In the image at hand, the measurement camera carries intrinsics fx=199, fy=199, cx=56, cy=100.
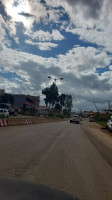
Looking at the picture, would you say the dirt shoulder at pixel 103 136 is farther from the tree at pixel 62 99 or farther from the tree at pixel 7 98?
the tree at pixel 62 99

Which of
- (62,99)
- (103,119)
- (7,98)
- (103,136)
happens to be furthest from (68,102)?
(103,136)

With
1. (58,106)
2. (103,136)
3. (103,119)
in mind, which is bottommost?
(103,136)

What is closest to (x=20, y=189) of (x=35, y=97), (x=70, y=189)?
(x=70, y=189)

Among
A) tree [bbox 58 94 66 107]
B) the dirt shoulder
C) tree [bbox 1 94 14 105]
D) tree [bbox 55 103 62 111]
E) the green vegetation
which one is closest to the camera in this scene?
the dirt shoulder

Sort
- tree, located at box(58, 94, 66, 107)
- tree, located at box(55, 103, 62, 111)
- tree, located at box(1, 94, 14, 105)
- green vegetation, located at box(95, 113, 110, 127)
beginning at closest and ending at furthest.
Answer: green vegetation, located at box(95, 113, 110, 127) → tree, located at box(1, 94, 14, 105) → tree, located at box(55, 103, 62, 111) → tree, located at box(58, 94, 66, 107)

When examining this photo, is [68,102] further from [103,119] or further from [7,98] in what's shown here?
[103,119]

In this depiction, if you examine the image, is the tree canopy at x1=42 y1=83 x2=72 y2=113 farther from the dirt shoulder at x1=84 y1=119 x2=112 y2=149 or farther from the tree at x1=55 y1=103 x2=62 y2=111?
the dirt shoulder at x1=84 y1=119 x2=112 y2=149

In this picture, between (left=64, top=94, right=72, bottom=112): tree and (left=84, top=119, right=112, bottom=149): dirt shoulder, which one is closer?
(left=84, top=119, right=112, bottom=149): dirt shoulder

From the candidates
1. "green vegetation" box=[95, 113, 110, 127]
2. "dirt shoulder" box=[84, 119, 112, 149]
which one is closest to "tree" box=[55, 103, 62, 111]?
"green vegetation" box=[95, 113, 110, 127]

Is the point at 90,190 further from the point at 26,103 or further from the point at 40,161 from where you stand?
the point at 26,103

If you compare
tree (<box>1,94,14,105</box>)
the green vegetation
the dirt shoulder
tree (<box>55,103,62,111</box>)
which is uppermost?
tree (<box>1,94,14,105</box>)

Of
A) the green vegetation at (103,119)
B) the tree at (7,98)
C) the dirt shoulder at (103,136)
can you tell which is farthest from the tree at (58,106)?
the dirt shoulder at (103,136)

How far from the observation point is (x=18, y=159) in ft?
21.6

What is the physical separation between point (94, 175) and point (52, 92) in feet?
281
